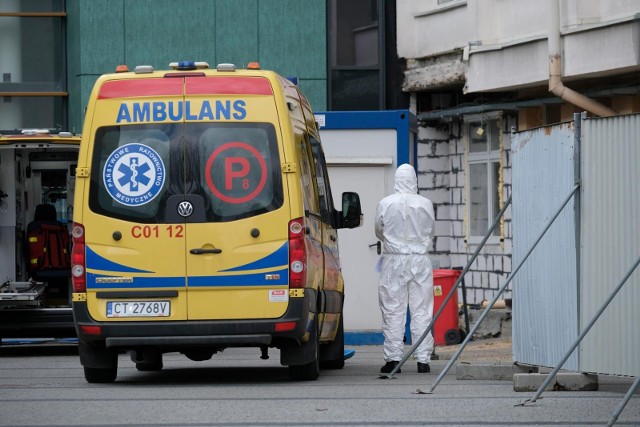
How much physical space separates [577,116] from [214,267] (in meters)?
2.95

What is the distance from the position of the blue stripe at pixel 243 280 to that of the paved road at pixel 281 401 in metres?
0.80

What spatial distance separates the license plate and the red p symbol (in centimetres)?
102

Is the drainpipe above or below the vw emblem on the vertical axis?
above

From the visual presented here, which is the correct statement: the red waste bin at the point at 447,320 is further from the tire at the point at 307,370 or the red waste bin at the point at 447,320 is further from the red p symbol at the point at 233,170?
the red p symbol at the point at 233,170

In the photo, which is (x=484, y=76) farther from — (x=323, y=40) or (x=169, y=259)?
(x=169, y=259)

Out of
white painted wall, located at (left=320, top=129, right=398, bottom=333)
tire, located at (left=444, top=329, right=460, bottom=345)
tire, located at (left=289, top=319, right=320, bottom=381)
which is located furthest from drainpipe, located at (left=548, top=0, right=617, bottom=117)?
tire, located at (left=289, top=319, right=320, bottom=381)

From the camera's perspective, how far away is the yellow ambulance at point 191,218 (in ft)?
41.1

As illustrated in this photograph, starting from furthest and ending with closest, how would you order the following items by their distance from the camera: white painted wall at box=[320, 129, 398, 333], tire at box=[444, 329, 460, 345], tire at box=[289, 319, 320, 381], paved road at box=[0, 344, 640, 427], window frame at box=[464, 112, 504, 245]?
window frame at box=[464, 112, 504, 245] → tire at box=[444, 329, 460, 345] → white painted wall at box=[320, 129, 398, 333] → tire at box=[289, 319, 320, 381] → paved road at box=[0, 344, 640, 427]

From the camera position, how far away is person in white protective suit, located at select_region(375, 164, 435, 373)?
14672 millimetres

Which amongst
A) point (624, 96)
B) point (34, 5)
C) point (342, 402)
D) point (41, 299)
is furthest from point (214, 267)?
point (34, 5)

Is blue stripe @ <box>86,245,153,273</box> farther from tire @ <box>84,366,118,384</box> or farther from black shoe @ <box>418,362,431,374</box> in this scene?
black shoe @ <box>418,362,431,374</box>

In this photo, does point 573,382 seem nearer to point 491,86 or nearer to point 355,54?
point 491,86

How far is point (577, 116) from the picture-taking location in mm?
11922

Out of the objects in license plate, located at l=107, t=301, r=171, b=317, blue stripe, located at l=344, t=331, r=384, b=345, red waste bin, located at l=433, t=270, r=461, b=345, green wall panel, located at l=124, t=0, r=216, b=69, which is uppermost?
green wall panel, located at l=124, t=0, r=216, b=69
